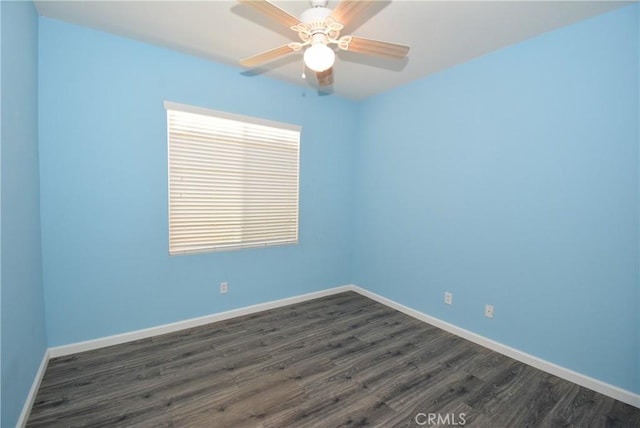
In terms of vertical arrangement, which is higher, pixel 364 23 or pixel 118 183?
pixel 364 23

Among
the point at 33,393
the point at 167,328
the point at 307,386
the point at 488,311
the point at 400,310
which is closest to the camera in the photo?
the point at 33,393

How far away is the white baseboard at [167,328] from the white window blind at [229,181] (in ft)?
2.40

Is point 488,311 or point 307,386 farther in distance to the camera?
point 488,311

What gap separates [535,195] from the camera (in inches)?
91.2

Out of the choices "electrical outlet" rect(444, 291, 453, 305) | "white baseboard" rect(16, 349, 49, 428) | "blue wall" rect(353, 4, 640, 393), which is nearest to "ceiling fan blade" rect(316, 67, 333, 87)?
"blue wall" rect(353, 4, 640, 393)

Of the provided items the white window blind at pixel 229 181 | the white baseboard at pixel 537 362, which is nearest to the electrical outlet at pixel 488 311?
the white baseboard at pixel 537 362

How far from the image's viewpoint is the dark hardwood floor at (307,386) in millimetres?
1765

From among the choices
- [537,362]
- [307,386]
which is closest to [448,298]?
[537,362]

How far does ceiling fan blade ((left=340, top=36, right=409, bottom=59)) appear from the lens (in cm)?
170

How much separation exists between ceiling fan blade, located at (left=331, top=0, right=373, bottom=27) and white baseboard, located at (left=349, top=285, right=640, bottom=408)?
2.88 m

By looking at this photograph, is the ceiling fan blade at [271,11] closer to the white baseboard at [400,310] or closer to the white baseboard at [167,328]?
the white baseboard at [400,310]

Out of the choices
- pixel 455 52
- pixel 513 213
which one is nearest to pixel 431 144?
pixel 455 52

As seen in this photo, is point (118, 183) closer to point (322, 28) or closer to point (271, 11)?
point (271, 11)

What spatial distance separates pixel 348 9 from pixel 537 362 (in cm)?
296
